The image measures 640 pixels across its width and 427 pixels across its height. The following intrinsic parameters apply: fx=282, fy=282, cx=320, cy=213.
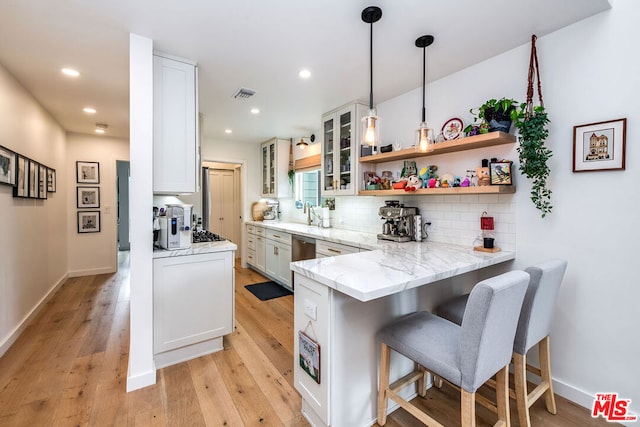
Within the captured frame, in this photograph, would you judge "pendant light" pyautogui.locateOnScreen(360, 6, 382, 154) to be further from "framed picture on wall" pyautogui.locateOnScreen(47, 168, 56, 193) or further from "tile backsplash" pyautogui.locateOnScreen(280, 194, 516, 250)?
"framed picture on wall" pyautogui.locateOnScreen(47, 168, 56, 193)

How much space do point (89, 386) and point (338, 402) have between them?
1.83 m

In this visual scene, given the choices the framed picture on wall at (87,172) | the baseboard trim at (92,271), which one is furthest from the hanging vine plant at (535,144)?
the baseboard trim at (92,271)

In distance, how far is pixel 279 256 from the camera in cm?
425

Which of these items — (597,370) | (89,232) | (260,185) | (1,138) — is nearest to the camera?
(597,370)

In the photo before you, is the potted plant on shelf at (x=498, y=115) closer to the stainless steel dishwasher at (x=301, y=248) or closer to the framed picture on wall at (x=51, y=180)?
the stainless steel dishwasher at (x=301, y=248)

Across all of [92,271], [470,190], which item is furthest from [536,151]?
[92,271]

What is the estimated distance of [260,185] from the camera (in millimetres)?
5645

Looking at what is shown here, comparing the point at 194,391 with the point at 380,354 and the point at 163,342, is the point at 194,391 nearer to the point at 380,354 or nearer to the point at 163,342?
the point at 163,342

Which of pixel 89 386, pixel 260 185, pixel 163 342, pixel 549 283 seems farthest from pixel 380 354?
pixel 260 185

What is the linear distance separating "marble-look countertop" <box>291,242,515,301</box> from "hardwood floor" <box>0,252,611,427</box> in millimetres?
944

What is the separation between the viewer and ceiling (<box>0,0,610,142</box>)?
5.69 ft

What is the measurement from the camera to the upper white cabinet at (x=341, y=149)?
3.32 meters

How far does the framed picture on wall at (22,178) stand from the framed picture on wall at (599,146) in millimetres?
4649

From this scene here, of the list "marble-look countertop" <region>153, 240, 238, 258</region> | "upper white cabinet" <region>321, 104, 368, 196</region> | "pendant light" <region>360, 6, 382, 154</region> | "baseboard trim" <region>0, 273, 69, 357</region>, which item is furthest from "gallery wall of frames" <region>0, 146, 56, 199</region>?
"upper white cabinet" <region>321, 104, 368, 196</region>
